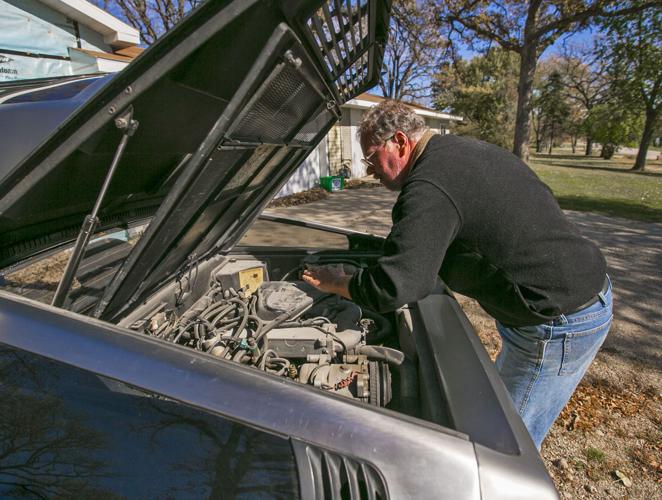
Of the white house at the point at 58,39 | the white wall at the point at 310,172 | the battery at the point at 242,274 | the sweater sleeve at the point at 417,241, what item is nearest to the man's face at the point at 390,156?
the sweater sleeve at the point at 417,241

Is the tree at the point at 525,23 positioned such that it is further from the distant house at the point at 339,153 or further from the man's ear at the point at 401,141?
the man's ear at the point at 401,141

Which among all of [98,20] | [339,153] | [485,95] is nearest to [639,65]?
[485,95]

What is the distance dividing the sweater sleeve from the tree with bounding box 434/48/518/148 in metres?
34.0

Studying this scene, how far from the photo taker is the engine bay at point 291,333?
175 centimetres

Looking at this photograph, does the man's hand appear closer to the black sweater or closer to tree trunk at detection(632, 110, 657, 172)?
the black sweater

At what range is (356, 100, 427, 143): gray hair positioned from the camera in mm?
1654

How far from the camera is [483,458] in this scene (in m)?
0.99

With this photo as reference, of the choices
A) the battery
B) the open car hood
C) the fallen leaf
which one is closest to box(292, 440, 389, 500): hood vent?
the open car hood

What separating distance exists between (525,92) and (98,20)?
1241 cm

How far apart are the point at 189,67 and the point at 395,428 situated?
3.75ft

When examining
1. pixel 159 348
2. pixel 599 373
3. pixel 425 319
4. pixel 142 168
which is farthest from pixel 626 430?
pixel 142 168

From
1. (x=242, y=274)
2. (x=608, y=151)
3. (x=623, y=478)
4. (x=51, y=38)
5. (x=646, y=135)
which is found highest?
(x=51, y=38)

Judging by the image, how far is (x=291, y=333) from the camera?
2.08 m

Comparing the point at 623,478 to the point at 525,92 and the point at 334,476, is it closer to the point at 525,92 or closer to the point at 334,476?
the point at 334,476
